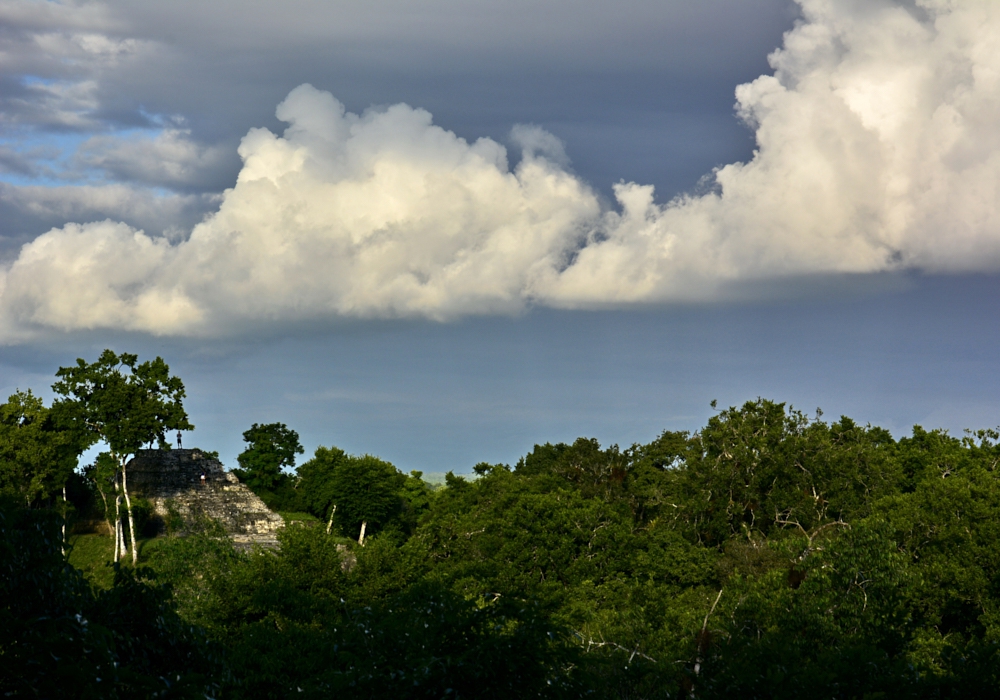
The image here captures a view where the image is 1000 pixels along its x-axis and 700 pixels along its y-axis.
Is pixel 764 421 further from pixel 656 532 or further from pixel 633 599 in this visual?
pixel 633 599

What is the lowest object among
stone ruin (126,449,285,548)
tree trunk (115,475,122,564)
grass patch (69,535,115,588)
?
grass patch (69,535,115,588)

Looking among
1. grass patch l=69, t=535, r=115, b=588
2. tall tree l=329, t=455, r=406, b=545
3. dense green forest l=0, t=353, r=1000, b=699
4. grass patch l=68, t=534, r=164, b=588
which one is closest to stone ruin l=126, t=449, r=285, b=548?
dense green forest l=0, t=353, r=1000, b=699

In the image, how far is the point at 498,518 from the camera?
1991 inches

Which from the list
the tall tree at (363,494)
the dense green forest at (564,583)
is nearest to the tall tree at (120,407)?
the dense green forest at (564,583)

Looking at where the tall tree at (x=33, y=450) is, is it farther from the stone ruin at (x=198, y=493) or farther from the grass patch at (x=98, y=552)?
the stone ruin at (x=198, y=493)

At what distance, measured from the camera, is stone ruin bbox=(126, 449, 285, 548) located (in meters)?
68.9

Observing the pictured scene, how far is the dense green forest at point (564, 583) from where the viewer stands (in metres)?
15.6

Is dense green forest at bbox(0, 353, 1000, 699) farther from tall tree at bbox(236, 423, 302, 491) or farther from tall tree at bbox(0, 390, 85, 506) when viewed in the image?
tall tree at bbox(236, 423, 302, 491)

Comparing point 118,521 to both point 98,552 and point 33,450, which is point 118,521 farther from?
point 33,450

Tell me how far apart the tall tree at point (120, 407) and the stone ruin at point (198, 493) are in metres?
7.29

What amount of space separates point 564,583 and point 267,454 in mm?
53190

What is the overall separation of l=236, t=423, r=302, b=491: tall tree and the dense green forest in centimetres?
1810

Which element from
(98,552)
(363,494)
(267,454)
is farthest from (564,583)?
(267,454)

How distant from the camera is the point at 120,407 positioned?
61.3 metres
